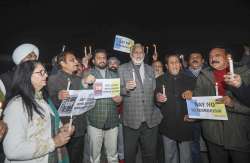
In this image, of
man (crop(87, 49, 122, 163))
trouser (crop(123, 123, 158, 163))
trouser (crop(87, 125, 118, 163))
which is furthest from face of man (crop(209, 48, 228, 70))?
trouser (crop(87, 125, 118, 163))

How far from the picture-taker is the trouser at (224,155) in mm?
3270

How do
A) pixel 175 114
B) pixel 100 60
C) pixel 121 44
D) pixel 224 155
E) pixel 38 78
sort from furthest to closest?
pixel 121 44, pixel 100 60, pixel 175 114, pixel 224 155, pixel 38 78

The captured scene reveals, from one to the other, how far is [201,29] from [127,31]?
3.59 metres

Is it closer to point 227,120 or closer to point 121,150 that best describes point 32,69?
point 227,120

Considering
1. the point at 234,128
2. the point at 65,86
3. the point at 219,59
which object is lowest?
the point at 234,128

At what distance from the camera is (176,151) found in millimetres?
4363

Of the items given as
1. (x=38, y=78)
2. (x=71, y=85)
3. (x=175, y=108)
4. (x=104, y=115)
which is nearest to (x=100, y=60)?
(x=71, y=85)

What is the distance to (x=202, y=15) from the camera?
34.3 ft

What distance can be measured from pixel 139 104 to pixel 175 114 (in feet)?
2.19

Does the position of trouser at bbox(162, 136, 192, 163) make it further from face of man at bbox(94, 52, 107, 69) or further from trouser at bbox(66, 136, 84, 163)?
face of man at bbox(94, 52, 107, 69)

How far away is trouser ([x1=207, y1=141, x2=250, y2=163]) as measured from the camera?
3.27 meters

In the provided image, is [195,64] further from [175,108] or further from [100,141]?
[100,141]

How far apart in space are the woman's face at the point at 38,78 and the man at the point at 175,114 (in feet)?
7.54

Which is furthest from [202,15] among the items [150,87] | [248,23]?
[150,87]
